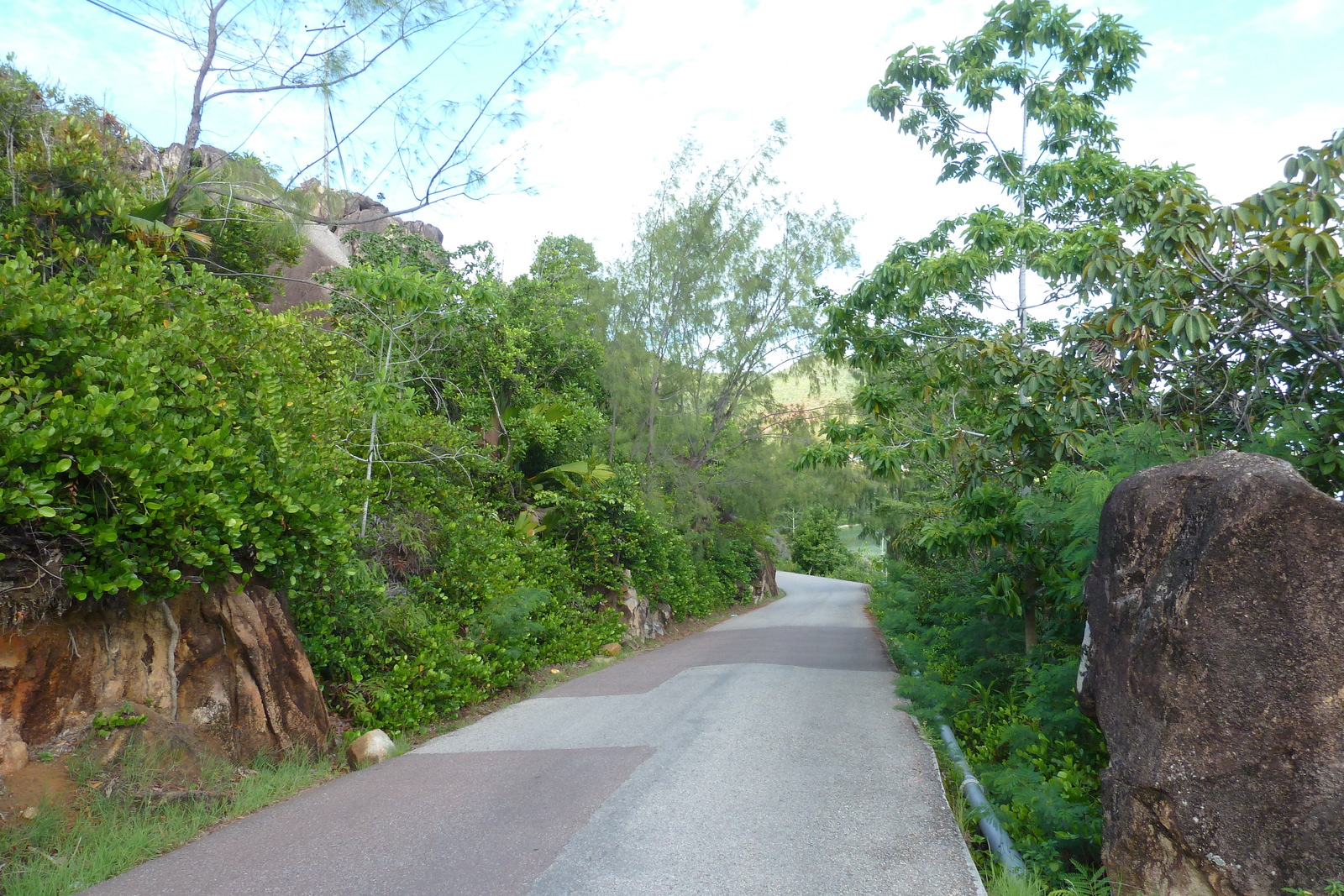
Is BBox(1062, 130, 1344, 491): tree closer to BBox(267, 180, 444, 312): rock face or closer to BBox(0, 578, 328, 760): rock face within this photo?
BBox(0, 578, 328, 760): rock face

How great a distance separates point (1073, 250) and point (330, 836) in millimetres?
8053

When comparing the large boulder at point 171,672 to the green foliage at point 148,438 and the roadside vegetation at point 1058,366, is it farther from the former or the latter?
the roadside vegetation at point 1058,366

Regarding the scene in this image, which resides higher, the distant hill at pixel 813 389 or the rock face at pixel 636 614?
the distant hill at pixel 813 389

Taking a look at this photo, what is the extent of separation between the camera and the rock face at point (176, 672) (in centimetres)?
477

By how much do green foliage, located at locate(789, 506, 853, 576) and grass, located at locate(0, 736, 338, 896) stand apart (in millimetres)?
49774

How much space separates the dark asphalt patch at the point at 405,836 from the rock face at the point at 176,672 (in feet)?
2.57

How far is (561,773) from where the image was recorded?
6.36 metres

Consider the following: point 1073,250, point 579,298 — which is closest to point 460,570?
point 1073,250

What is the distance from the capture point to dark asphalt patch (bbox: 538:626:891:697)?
10977mm

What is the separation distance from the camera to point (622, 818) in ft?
17.3

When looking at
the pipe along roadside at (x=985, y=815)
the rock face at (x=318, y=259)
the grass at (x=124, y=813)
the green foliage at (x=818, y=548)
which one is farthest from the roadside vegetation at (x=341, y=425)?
the green foliage at (x=818, y=548)

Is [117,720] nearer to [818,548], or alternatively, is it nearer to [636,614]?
[636,614]

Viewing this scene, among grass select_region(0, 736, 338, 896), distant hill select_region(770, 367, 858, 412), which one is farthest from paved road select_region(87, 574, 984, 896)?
distant hill select_region(770, 367, 858, 412)

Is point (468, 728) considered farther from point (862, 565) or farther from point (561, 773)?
point (862, 565)
